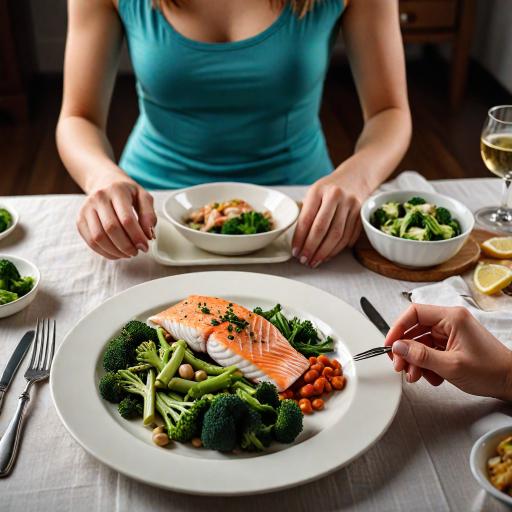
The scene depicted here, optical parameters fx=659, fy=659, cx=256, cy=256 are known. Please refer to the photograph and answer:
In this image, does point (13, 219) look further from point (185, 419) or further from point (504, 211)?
point (504, 211)

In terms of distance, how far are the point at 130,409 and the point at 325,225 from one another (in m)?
0.62

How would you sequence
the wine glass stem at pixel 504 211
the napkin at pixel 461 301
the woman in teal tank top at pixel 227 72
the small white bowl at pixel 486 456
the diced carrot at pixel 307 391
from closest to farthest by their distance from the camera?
the small white bowl at pixel 486 456 < the diced carrot at pixel 307 391 < the napkin at pixel 461 301 < the wine glass stem at pixel 504 211 < the woman in teal tank top at pixel 227 72

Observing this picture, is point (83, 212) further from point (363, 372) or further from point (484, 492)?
point (484, 492)

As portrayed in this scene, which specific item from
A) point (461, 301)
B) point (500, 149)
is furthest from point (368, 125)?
point (461, 301)

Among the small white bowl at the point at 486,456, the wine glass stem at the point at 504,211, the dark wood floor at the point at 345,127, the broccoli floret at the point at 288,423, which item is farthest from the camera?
the dark wood floor at the point at 345,127

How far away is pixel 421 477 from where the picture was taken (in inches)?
36.5

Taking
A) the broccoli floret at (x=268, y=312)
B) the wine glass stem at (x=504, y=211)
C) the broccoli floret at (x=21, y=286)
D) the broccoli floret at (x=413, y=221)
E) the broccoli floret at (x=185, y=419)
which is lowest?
the wine glass stem at (x=504, y=211)

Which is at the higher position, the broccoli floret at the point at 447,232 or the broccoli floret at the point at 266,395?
the broccoli floret at the point at 266,395

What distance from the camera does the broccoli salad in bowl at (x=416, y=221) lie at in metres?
1.38

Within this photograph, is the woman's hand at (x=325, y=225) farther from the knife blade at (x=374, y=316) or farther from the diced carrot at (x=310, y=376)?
the diced carrot at (x=310, y=376)

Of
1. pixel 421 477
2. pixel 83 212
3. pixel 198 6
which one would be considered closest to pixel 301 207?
pixel 83 212

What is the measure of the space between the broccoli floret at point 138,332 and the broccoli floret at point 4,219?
523mm

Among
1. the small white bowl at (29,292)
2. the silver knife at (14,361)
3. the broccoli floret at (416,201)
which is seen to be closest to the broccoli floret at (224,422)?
the silver knife at (14,361)

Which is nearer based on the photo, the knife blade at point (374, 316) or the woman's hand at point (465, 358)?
the woman's hand at point (465, 358)
